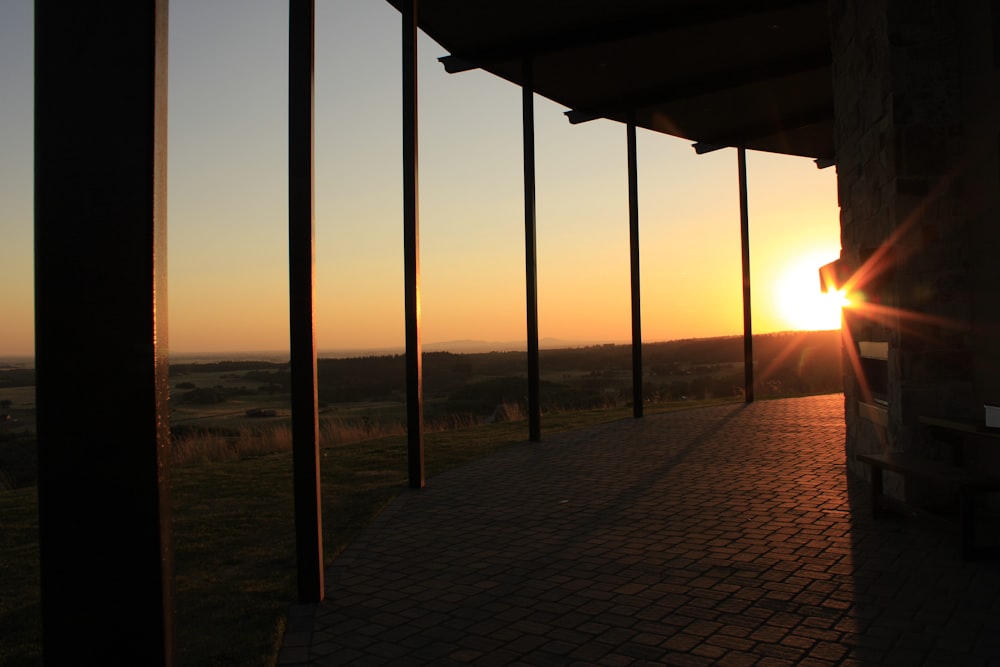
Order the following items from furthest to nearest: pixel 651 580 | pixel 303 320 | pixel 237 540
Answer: pixel 237 540 < pixel 651 580 < pixel 303 320

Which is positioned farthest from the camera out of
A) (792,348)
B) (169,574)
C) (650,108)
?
(792,348)

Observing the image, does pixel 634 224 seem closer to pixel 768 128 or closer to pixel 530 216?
pixel 530 216

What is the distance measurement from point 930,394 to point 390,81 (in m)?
5.54

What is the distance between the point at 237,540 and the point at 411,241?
3.01m

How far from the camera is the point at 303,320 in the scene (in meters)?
4.19

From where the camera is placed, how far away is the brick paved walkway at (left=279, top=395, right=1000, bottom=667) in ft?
11.4

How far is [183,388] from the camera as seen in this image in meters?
42.4

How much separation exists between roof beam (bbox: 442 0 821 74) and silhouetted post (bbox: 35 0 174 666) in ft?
24.9

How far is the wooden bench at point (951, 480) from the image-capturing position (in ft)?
15.3

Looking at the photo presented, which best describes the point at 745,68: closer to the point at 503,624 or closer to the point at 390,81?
the point at 390,81

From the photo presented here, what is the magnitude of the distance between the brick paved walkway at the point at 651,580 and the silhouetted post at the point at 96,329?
1.65 meters

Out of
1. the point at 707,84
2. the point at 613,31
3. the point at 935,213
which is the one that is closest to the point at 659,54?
the point at 613,31

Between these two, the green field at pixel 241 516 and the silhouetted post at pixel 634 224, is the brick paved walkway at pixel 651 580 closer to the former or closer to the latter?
the green field at pixel 241 516


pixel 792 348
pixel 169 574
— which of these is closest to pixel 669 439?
pixel 169 574
